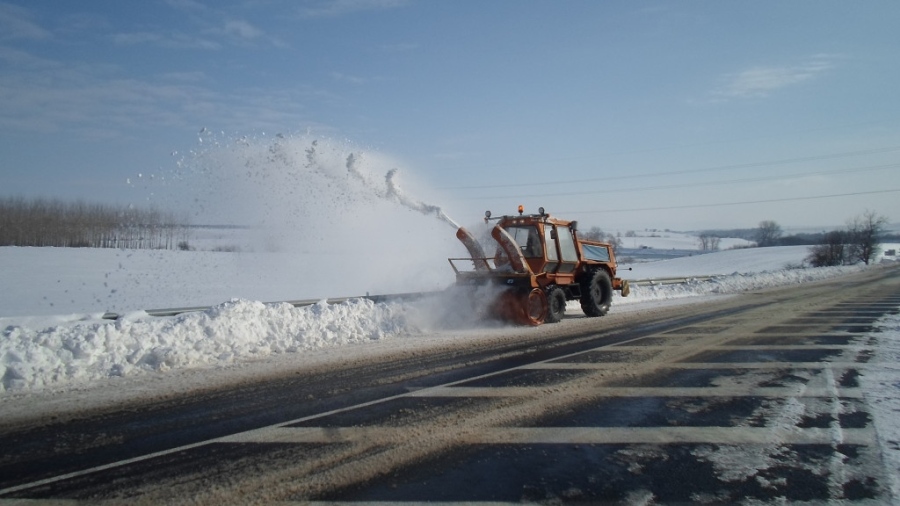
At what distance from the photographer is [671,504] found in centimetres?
407

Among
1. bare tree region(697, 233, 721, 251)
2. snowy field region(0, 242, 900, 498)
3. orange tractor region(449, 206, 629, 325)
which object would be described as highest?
bare tree region(697, 233, 721, 251)

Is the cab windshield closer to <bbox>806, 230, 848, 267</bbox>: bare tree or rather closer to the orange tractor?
the orange tractor

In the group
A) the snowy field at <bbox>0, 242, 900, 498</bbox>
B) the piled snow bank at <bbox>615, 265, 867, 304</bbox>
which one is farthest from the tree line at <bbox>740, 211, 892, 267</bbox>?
the snowy field at <bbox>0, 242, 900, 498</bbox>

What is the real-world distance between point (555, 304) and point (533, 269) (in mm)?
1152

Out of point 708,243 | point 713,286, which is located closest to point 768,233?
point 708,243

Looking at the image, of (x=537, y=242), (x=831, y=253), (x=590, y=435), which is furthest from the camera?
(x=831, y=253)

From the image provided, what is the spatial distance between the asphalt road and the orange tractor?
4449 millimetres

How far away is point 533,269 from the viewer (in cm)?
1428

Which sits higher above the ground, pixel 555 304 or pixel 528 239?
pixel 528 239

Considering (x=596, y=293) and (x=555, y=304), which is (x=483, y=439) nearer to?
(x=555, y=304)

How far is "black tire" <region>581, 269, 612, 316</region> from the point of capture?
15938 millimetres

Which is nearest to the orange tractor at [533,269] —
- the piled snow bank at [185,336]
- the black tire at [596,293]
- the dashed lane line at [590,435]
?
the black tire at [596,293]

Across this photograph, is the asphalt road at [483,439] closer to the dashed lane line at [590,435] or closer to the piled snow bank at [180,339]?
the dashed lane line at [590,435]

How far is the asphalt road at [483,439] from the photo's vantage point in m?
4.34
